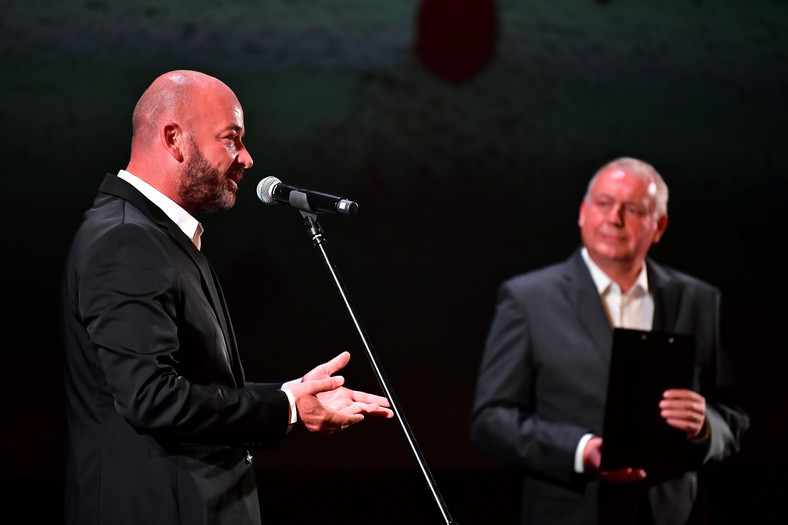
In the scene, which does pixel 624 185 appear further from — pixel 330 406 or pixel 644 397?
pixel 330 406

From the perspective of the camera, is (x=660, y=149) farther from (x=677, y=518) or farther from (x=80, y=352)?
(x=80, y=352)

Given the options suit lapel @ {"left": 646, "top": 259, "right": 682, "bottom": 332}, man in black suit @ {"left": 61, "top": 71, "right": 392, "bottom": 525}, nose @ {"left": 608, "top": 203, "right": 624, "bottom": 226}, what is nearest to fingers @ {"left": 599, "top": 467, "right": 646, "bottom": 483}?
suit lapel @ {"left": 646, "top": 259, "right": 682, "bottom": 332}

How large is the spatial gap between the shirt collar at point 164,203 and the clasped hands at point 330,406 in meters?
0.42

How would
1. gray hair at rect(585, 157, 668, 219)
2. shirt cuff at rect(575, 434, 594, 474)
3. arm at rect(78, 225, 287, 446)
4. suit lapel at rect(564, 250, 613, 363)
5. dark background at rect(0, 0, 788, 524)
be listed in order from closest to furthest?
arm at rect(78, 225, 287, 446)
shirt cuff at rect(575, 434, 594, 474)
suit lapel at rect(564, 250, 613, 363)
gray hair at rect(585, 157, 668, 219)
dark background at rect(0, 0, 788, 524)

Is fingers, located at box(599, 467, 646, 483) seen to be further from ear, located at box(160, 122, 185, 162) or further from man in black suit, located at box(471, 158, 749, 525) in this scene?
ear, located at box(160, 122, 185, 162)

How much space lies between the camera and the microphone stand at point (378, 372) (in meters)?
1.45

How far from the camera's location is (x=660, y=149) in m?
3.81

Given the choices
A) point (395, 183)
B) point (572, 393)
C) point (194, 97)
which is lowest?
point (572, 393)

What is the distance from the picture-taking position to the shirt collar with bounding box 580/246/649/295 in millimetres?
2455

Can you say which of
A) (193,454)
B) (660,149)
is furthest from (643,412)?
(660,149)

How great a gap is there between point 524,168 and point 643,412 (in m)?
1.79

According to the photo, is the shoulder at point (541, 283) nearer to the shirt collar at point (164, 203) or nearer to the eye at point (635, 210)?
the eye at point (635, 210)

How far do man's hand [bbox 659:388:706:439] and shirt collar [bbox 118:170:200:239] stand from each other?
4.34 ft

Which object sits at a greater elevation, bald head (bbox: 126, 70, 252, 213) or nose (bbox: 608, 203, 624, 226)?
bald head (bbox: 126, 70, 252, 213)
